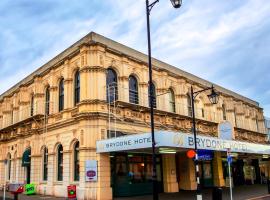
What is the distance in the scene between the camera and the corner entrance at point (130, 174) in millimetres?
20531

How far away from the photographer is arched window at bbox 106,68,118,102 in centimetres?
2197

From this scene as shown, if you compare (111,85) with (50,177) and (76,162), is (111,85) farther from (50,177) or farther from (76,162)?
(50,177)

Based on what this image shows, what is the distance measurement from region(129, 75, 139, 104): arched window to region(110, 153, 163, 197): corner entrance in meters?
4.18

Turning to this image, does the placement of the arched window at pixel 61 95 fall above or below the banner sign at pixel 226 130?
above

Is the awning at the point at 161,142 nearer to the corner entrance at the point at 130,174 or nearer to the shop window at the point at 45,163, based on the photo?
the corner entrance at the point at 130,174

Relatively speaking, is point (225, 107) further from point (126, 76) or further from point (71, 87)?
point (71, 87)

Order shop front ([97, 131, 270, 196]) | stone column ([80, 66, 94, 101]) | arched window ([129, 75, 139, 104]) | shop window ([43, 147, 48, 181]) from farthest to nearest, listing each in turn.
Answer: shop window ([43, 147, 48, 181]), arched window ([129, 75, 139, 104]), stone column ([80, 66, 94, 101]), shop front ([97, 131, 270, 196])

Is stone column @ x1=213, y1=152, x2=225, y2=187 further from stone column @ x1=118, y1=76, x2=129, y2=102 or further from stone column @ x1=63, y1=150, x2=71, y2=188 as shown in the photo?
stone column @ x1=63, y1=150, x2=71, y2=188

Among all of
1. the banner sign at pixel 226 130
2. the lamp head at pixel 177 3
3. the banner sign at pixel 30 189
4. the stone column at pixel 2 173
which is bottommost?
the banner sign at pixel 30 189

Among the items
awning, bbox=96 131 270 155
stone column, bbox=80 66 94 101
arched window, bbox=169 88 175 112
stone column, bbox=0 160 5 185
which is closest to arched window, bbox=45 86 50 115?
stone column, bbox=80 66 94 101

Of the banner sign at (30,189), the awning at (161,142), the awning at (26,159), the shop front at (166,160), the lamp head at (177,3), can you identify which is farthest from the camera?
the awning at (26,159)

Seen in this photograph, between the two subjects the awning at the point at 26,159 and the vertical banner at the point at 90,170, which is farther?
the awning at the point at 26,159

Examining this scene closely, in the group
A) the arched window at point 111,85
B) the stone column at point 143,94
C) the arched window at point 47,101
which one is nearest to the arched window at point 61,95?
the arched window at point 47,101

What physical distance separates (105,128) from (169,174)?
672 cm
